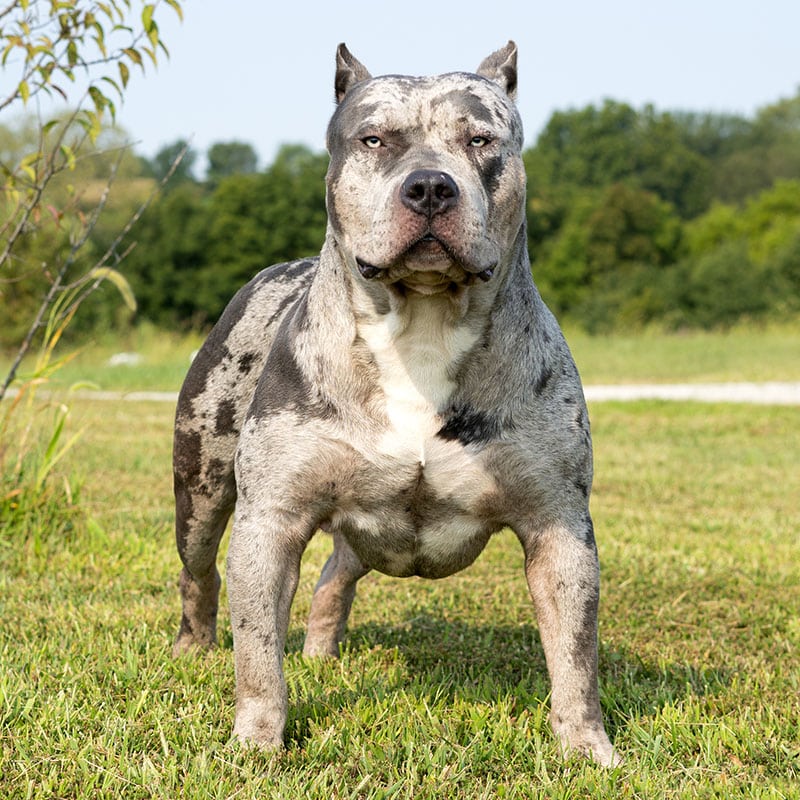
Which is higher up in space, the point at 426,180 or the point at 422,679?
→ the point at 426,180

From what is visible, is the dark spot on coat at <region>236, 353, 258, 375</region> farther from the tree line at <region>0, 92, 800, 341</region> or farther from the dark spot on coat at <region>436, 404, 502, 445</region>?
the tree line at <region>0, 92, 800, 341</region>

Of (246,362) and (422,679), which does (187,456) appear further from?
(422,679)

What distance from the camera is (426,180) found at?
108 inches

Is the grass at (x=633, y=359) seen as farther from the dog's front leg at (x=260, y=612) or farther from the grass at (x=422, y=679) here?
the dog's front leg at (x=260, y=612)

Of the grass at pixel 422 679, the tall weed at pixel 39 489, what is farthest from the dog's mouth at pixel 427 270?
the tall weed at pixel 39 489

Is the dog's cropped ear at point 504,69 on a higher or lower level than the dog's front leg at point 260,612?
higher

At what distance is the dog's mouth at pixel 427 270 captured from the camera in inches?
111

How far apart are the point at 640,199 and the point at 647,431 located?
120ft

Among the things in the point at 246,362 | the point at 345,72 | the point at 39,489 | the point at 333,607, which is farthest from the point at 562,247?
the point at 345,72

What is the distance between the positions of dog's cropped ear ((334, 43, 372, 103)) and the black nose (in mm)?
722

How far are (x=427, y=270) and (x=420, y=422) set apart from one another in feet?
1.49

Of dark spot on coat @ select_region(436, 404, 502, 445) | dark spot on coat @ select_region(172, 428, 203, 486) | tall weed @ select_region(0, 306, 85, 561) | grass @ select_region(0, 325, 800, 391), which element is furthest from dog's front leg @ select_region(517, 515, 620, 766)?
grass @ select_region(0, 325, 800, 391)

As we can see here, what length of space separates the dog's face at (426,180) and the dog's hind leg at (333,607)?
152 cm

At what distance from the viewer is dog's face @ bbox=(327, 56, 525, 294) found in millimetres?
2787
